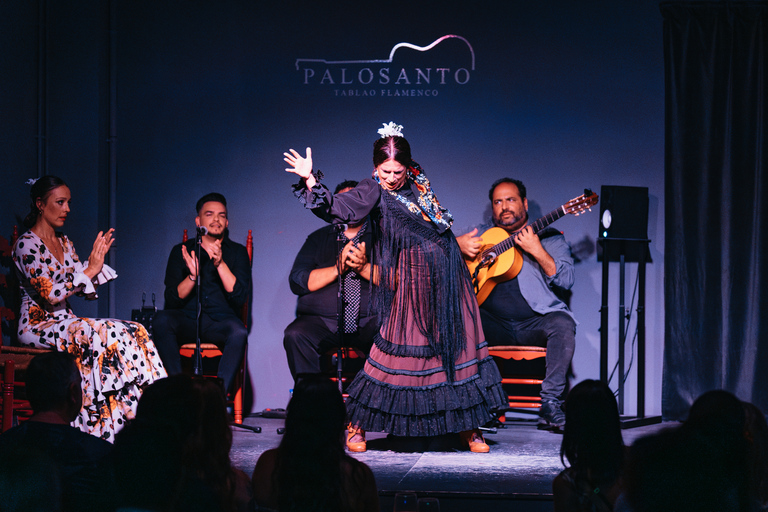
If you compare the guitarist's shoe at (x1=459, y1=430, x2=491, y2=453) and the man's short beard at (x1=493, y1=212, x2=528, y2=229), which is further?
the man's short beard at (x1=493, y1=212, x2=528, y2=229)

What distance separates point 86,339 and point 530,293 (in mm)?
2693

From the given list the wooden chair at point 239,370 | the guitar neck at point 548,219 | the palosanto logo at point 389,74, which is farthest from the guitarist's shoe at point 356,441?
the palosanto logo at point 389,74

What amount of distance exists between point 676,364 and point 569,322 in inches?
35.6

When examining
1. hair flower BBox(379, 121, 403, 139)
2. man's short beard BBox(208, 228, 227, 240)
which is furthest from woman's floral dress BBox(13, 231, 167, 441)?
hair flower BBox(379, 121, 403, 139)

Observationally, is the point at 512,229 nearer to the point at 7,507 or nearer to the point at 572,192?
the point at 572,192

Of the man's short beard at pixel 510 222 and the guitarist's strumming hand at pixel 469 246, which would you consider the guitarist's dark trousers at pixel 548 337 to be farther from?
the man's short beard at pixel 510 222

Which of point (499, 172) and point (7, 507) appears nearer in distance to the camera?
point (7, 507)

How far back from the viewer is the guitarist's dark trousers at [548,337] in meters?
4.65

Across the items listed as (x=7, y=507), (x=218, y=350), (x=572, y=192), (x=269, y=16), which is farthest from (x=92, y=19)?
(x=7, y=507)

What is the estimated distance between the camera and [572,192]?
533cm

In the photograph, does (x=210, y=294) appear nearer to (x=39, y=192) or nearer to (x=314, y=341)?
(x=314, y=341)

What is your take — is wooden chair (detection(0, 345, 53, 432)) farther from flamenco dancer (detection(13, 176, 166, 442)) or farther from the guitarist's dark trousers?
the guitarist's dark trousers

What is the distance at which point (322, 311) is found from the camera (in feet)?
16.0

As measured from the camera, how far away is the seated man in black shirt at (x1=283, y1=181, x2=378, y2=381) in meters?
4.66
